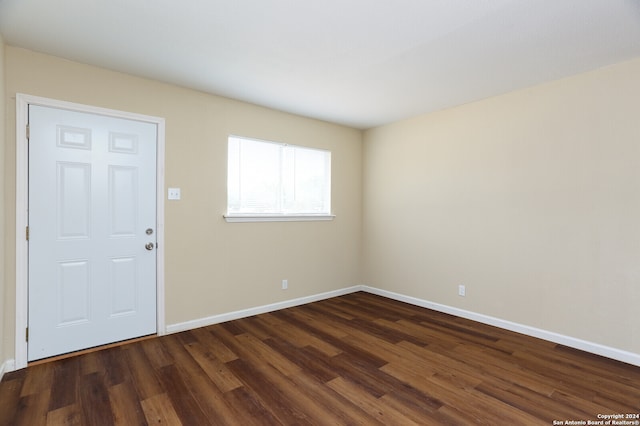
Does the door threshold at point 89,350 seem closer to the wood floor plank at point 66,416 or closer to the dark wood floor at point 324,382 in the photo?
the dark wood floor at point 324,382

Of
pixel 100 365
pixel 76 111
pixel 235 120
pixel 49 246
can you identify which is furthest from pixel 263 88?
pixel 100 365

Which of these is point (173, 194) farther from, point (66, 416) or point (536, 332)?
point (536, 332)

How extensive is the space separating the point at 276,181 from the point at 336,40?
204 cm

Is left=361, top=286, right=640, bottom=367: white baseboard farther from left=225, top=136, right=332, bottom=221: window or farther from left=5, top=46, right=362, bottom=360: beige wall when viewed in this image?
left=225, top=136, right=332, bottom=221: window

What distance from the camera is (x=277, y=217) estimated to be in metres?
3.98

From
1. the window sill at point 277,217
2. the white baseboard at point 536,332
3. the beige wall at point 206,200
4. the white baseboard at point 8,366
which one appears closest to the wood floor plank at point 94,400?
the white baseboard at point 8,366

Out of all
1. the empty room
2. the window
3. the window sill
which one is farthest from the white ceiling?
the window sill

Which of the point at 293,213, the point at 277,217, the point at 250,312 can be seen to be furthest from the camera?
the point at 293,213

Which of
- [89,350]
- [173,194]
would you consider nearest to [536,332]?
[173,194]

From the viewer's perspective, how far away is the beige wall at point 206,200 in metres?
2.60

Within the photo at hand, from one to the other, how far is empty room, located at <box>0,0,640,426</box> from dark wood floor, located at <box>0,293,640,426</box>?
2 centimetres

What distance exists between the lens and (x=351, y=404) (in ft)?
6.67

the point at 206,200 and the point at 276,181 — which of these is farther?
the point at 276,181

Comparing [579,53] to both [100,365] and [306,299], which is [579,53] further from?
[100,365]
